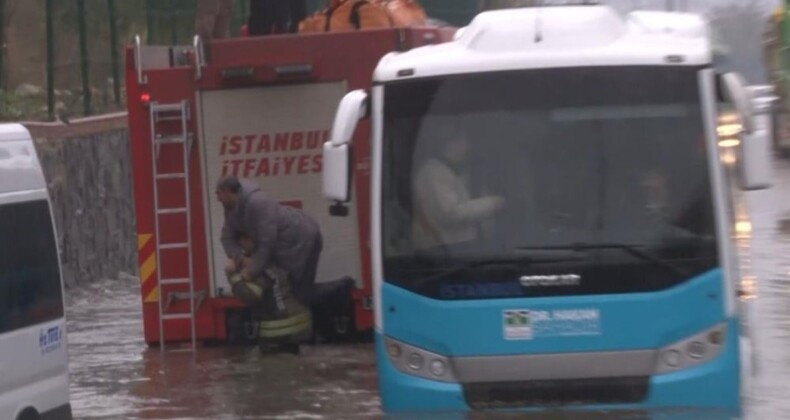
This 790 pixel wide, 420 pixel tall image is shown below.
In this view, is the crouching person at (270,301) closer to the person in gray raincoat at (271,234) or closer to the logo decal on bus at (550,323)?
the person in gray raincoat at (271,234)

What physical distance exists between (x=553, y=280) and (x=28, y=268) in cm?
304

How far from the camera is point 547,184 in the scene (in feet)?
33.6

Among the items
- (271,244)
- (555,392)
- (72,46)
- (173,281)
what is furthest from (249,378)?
(72,46)

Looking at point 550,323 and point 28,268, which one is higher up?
point 28,268

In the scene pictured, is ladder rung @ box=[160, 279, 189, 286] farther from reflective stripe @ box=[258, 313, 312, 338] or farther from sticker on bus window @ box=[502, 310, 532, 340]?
sticker on bus window @ box=[502, 310, 532, 340]

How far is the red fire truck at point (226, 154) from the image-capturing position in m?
15.0

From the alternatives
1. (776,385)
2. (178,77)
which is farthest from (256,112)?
(776,385)

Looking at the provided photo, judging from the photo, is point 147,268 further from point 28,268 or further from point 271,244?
point 28,268

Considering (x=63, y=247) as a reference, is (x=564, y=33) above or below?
above

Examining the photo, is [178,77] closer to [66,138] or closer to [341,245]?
[341,245]

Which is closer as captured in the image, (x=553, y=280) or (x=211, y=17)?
(x=553, y=280)

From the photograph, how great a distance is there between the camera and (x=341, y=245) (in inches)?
605

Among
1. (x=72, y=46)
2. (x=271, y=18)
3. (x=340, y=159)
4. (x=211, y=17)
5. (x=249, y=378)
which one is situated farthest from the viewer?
(x=72, y=46)

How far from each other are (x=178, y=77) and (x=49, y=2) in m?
8.66
